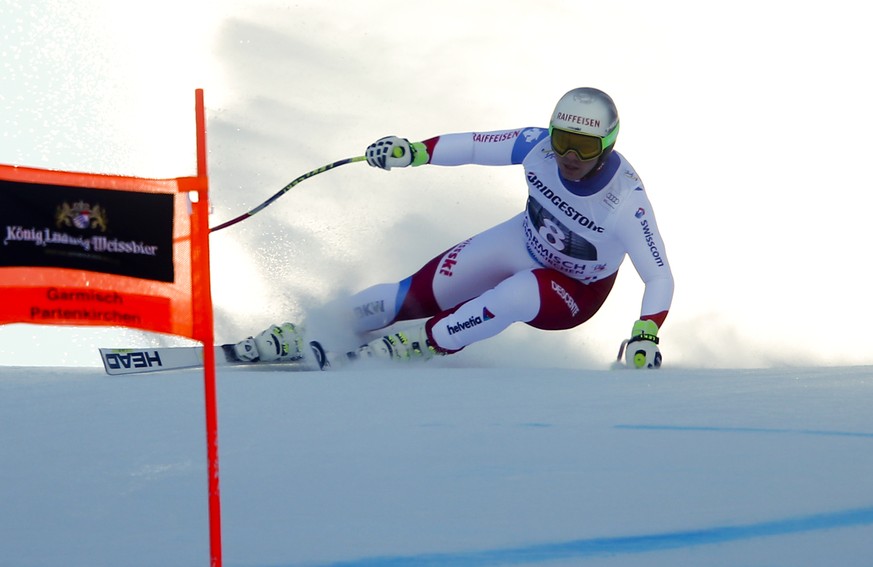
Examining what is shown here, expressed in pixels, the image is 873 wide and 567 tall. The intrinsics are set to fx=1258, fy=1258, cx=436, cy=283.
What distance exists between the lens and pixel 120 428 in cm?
433

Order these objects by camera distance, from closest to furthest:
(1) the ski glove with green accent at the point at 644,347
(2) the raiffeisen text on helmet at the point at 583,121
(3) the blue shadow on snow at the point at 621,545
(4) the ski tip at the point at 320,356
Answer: (3) the blue shadow on snow at the point at 621,545, (2) the raiffeisen text on helmet at the point at 583,121, (1) the ski glove with green accent at the point at 644,347, (4) the ski tip at the point at 320,356

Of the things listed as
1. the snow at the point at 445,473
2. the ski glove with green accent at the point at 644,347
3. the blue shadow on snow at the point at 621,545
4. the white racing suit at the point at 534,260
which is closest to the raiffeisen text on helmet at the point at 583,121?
the white racing suit at the point at 534,260

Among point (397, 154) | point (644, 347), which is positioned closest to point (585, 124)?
point (644, 347)

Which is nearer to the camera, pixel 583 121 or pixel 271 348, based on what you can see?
pixel 583 121

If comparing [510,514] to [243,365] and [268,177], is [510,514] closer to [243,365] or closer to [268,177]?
[243,365]

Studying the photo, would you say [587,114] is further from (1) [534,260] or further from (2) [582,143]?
(1) [534,260]

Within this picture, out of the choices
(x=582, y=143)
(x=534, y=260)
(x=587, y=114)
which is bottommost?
(x=534, y=260)

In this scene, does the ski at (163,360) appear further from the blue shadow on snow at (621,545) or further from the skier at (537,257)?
the blue shadow on snow at (621,545)

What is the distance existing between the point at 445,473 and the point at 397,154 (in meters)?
3.35

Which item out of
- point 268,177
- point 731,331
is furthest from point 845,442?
point 268,177

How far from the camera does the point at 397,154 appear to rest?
22.0 ft

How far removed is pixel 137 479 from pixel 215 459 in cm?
94

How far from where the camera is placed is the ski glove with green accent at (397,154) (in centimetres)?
670

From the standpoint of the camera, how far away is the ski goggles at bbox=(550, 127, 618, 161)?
585cm
